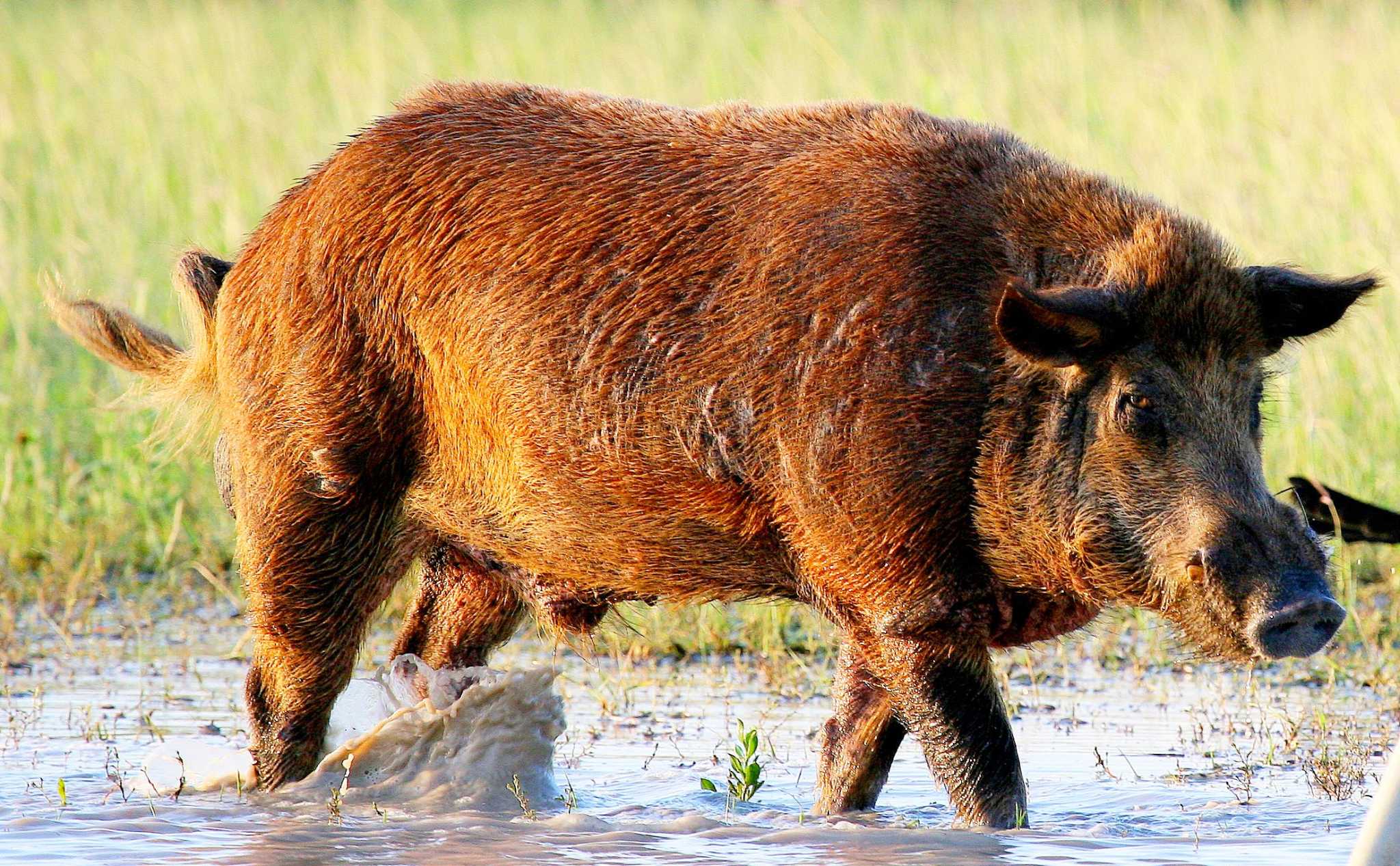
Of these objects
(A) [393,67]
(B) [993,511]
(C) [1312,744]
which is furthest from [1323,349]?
(A) [393,67]

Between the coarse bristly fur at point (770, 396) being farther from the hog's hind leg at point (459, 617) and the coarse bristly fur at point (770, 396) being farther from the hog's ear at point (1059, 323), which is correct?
the hog's hind leg at point (459, 617)

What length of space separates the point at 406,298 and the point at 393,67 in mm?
9179

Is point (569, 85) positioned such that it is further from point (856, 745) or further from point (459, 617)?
point (856, 745)

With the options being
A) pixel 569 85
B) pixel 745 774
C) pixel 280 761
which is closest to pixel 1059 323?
pixel 745 774

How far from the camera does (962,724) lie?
14.9 feet

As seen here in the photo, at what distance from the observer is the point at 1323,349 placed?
28.6ft

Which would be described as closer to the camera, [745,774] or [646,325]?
[646,325]

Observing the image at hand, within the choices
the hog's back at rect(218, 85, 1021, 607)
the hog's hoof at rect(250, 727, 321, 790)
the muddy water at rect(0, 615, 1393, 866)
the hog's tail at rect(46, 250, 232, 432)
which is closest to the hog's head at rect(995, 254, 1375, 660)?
the hog's back at rect(218, 85, 1021, 607)

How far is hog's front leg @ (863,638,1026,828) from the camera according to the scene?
4543 mm

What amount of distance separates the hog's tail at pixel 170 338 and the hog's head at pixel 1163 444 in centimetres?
238

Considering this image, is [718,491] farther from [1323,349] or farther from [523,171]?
[1323,349]

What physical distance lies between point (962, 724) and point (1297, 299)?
3.90 feet

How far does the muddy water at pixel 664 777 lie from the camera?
4.64 meters

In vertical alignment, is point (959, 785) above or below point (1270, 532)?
below
